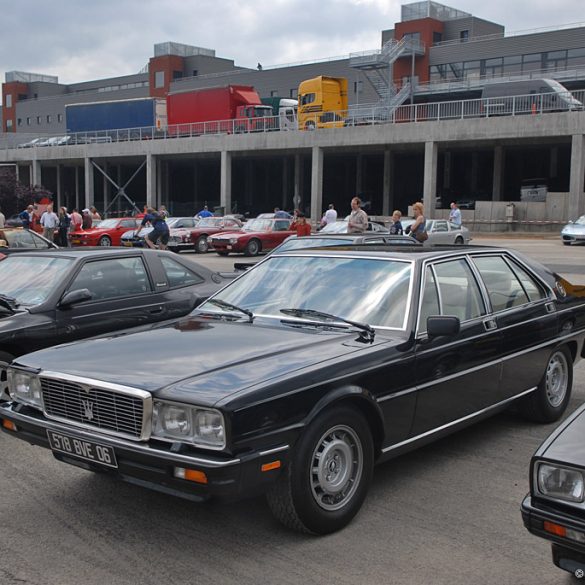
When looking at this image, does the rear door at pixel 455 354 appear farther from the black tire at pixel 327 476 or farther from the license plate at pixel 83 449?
the license plate at pixel 83 449

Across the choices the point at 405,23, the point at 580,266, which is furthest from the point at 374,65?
the point at 580,266

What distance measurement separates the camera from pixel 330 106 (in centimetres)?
4312

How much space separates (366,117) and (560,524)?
1529 inches

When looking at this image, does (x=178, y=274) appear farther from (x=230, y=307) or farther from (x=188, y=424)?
(x=188, y=424)

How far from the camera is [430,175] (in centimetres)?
3844

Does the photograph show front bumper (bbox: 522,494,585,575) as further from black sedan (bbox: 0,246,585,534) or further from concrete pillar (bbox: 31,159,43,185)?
concrete pillar (bbox: 31,159,43,185)

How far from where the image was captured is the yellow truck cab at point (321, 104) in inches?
1657

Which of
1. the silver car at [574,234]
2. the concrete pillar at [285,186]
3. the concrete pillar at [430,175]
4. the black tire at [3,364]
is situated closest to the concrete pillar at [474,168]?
the concrete pillar at [430,175]

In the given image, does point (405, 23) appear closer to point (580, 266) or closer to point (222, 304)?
point (580, 266)

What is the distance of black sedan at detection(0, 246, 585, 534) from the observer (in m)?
3.62

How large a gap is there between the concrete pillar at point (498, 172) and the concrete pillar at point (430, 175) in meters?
6.50

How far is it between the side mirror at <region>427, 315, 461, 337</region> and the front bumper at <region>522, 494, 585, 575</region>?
1.39 metres

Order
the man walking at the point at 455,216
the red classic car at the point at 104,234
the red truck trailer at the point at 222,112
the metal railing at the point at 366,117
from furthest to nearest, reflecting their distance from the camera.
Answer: the red truck trailer at the point at 222,112 → the metal railing at the point at 366,117 → the man walking at the point at 455,216 → the red classic car at the point at 104,234

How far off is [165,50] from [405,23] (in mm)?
29353
